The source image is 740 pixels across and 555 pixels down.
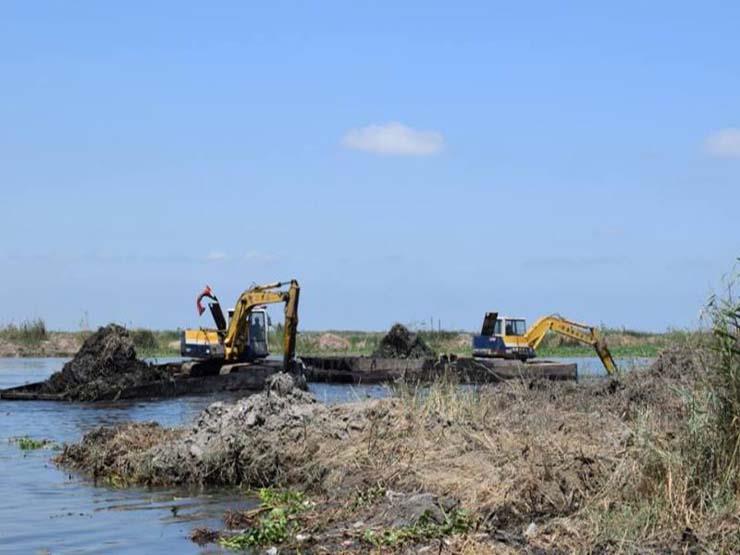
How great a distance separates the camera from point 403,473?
44.4 feet

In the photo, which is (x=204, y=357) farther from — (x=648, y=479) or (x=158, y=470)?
(x=648, y=479)

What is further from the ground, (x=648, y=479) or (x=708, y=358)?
(x=708, y=358)

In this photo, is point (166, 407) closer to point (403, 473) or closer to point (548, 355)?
point (403, 473)

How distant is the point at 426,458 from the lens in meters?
13.9

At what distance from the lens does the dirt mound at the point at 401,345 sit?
2029 inches

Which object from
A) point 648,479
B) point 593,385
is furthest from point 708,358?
point 593,385

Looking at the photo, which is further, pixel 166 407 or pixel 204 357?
pixel 204 357

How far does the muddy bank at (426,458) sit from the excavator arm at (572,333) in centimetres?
2138

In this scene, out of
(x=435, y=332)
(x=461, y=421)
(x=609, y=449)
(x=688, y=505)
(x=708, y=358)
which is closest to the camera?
(x=688, y=505)

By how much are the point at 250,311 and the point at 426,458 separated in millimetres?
27373

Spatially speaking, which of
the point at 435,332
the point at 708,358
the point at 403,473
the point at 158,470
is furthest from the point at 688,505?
the point at 435,332

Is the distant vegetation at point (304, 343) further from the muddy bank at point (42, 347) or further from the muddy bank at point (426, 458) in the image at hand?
the muddy bank at point (426, 458)

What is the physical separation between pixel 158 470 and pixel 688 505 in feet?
27.1

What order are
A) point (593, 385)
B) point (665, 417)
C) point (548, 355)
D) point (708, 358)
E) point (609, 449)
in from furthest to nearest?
point (548, 355)
point (593, 385)
point (665, 417)
point (609, 449)
point (708, 358)
